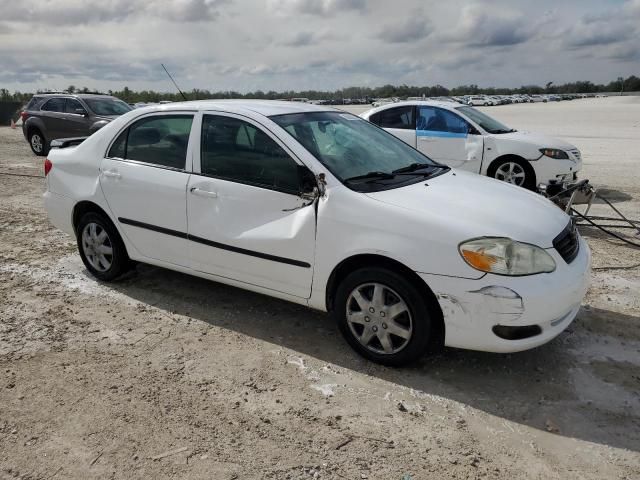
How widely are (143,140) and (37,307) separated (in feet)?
5.43

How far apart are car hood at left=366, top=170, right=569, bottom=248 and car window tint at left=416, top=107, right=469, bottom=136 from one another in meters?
5.24

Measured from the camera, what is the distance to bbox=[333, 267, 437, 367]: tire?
3381 mm

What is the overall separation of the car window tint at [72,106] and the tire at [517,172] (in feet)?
34.7

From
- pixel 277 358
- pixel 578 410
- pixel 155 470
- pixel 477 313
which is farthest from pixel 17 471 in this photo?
pixel 578 410

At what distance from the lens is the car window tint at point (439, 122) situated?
9.08m

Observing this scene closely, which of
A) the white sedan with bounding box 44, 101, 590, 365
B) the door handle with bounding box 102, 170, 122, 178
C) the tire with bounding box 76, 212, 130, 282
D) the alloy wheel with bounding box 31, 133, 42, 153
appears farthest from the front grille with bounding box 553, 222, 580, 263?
A: the alloy wheel with bounding box 31, 133, 42, 153

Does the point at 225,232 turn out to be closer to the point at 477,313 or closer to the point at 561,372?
the point at 477,313

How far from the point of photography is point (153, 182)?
4461 mm

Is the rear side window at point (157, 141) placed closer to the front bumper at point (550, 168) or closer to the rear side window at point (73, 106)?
the front bumper at point (550, 168)

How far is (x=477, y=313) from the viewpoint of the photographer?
3223 mm

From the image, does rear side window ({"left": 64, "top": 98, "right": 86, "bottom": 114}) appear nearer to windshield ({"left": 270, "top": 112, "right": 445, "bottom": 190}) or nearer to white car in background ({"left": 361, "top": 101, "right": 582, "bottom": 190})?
white car in background ({"left": 361, "top": 101, "right": 582, "bottom": 190})

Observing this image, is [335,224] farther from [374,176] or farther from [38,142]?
[38,142]

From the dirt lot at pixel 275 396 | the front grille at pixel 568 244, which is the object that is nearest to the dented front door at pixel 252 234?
the dirt lot at pixel 275 396

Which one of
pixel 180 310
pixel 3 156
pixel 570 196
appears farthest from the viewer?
pixel 3 156
